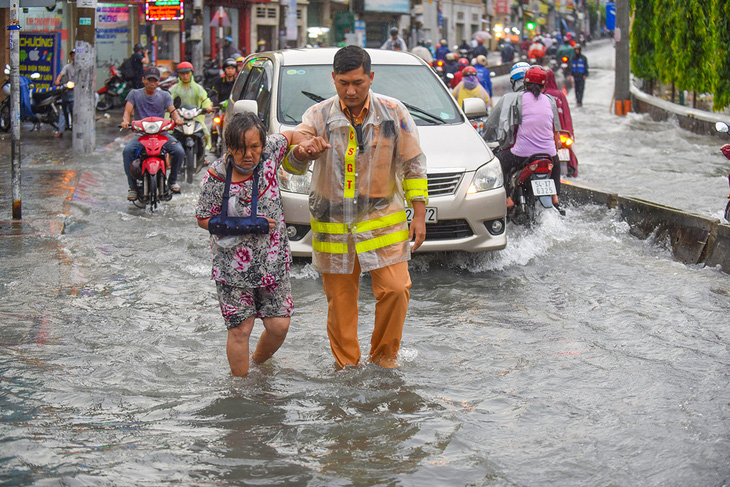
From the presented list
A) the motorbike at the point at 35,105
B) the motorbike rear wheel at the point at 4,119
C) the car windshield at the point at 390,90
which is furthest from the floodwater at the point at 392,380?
the motorbike rear wheel at the point at 4,119

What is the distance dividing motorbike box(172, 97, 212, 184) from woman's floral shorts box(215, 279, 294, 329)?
8070 millimetres

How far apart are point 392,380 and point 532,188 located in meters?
4.54

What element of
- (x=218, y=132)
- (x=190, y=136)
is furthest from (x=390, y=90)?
(x=218, y=132)

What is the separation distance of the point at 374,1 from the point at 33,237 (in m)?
48.2

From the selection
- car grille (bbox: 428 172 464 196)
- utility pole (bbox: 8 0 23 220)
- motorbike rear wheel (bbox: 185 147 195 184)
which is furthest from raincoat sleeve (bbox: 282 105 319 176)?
motorbike rear wheel (bbox: 185 147 195 184)

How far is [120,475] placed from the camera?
3977mm

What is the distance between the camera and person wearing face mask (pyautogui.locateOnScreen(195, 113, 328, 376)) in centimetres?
472

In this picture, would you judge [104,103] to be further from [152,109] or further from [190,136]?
[152,109]

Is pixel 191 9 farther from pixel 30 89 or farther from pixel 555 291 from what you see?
pixel 555 291

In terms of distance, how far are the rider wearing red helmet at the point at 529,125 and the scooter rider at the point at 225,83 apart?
7816 mm

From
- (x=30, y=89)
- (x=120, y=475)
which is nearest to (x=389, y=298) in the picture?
(x=120, y=475)

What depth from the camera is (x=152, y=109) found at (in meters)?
11.7

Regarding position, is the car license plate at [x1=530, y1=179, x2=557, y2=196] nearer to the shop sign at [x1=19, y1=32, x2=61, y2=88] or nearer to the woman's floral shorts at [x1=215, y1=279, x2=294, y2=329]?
the woman's floral shorts at [x1=215, y1=279, x2=294, y2=329]

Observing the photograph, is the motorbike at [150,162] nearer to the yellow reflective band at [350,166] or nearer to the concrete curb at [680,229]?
the concrete curb at [680,229]
